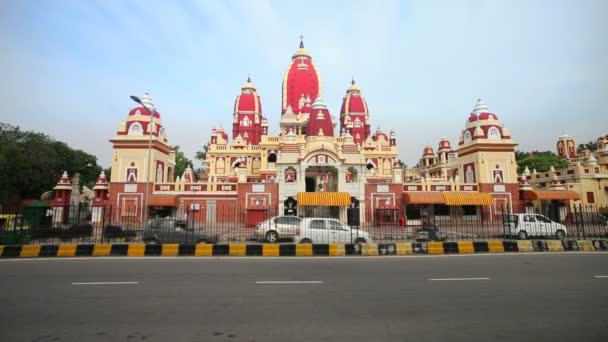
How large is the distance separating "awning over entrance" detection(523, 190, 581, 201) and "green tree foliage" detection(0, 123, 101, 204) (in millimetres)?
44681

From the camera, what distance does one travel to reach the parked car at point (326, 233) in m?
14.1

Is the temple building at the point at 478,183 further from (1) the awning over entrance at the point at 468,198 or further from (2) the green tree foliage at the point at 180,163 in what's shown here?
(2) the green tree foliage at the point at 180,163

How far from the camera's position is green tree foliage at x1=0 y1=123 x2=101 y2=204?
32572 mm

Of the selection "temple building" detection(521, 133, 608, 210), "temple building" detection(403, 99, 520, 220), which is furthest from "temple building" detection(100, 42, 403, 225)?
"temple building" detection(521, 133, 608, 210)

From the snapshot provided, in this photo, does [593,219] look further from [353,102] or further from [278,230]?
[353,102]

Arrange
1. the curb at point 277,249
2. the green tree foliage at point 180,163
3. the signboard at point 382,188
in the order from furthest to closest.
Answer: the green tree foliage at point 180,163
the signboard at point 382,188
the curb at point 277,249

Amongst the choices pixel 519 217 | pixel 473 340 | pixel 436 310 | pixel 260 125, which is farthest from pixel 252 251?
pixel 260 125

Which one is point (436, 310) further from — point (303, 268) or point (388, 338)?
point (303, 268)

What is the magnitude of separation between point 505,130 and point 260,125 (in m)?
26.8

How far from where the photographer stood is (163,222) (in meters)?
14.7

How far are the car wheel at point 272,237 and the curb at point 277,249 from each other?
11.1 ft

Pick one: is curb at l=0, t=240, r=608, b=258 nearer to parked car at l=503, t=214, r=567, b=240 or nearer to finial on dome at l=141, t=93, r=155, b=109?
parked car at l=503, t=214, r=567, b=240

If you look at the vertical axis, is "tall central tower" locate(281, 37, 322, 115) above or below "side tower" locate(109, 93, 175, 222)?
above

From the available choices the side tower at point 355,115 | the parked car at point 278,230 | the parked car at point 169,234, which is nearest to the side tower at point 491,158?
the side tower at point 355,115
